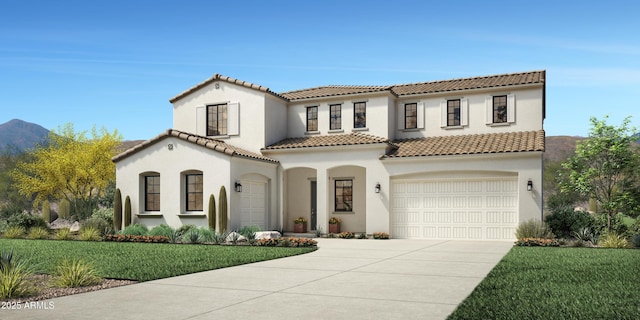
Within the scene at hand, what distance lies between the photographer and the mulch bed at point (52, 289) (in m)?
8.87

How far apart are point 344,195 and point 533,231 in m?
9.36

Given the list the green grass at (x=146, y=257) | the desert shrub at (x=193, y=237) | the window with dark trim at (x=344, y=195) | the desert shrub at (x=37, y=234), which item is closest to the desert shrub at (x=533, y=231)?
the green grass at (x=146, y=257)

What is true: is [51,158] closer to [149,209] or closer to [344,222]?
[149,209]

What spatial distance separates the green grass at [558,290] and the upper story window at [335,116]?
1450 cm

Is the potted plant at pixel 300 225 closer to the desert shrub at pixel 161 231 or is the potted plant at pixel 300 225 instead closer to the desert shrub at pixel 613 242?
the desert shrub at pixel 161 231

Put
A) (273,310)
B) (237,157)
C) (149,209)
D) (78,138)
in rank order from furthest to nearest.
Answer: (78,138) < (149,209) < (237,157) < (273,310)

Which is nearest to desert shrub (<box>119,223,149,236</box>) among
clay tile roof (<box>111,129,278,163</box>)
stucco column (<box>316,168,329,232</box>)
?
clay tile roof (<box>111,129,278,163</box>)

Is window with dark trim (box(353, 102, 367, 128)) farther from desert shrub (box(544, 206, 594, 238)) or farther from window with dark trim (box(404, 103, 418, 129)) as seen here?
desert shrub (box(544, 206, 594, 238))

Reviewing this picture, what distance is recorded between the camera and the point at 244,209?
2497 cm

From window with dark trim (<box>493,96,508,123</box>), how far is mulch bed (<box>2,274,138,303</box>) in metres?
19.6

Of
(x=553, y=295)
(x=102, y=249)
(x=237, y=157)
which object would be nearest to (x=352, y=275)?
(x=553, y=295)

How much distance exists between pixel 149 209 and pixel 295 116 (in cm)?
847

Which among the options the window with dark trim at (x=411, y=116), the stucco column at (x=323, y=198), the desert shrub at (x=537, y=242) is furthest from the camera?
the window with dark trim at (x=411, y=116)

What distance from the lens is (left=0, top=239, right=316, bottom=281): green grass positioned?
1212 centimetres
